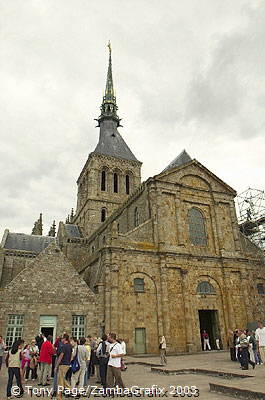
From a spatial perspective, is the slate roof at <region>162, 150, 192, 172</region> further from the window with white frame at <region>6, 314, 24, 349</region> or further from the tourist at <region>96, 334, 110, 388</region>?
the tourist at <region>96, 334, 110, 388</region>

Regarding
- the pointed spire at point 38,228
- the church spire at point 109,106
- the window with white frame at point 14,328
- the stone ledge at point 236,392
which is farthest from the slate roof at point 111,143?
the stone ledge at point 236,392

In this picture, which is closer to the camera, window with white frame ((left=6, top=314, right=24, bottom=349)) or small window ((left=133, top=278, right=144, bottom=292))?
window with white frame ((left=6, top=314, right=24, bottom=349))

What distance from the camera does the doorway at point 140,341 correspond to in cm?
2097

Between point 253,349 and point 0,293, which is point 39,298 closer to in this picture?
point 0,293

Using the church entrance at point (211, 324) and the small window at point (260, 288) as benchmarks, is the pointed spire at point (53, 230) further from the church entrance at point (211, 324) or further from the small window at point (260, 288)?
the small window at point (260, 288)

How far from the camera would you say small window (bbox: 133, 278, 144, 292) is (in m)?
22.4

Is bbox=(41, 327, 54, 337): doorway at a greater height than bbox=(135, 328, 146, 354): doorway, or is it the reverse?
bbox=(41, 327, 54, 337): doorway

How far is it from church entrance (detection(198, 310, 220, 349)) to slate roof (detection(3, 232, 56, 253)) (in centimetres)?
1899

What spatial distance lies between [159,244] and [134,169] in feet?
85.5

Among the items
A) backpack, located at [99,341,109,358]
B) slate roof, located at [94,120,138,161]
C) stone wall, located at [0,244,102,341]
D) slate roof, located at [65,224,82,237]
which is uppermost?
slate roof, located at [94,120,138,161]

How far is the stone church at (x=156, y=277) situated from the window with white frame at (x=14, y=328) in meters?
0.06

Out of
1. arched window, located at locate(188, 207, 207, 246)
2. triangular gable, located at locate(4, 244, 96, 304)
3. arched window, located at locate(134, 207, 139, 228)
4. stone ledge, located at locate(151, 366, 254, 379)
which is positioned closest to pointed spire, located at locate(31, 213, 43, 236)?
arched window, located at locate(134, 207, 139, 228)

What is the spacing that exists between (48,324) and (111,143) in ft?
115

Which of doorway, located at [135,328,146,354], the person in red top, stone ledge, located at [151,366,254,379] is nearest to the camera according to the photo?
the person in red top
